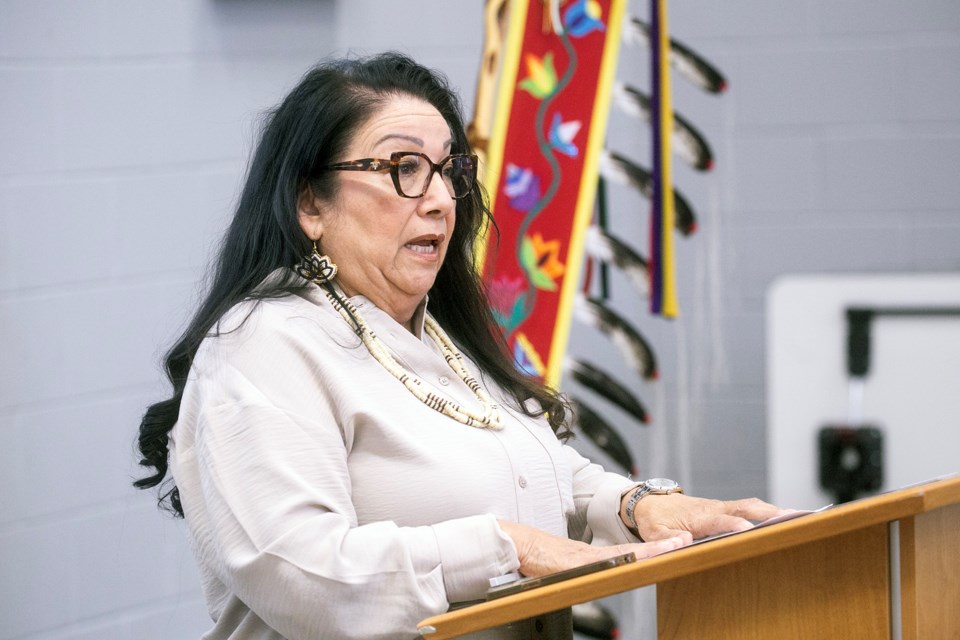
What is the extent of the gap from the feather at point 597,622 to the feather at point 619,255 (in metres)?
0.69

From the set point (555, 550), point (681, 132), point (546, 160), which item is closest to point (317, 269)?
point (555, 550)

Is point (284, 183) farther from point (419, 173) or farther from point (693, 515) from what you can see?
point (693, 515)

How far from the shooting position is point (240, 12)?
2.36 meters

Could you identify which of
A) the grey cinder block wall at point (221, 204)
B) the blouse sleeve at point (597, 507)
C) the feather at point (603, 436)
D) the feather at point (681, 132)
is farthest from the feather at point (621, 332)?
the blouse sleeve at point (597, 507)

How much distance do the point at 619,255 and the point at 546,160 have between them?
0.27 metres

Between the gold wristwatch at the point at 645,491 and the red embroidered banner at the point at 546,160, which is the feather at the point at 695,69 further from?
the gold wristwatch at the point at 645,491

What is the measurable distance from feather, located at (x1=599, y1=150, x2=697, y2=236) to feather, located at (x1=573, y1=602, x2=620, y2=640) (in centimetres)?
85

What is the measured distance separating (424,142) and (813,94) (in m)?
1.60

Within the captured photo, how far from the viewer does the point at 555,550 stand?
3.53 ft

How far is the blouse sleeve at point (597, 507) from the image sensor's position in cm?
137

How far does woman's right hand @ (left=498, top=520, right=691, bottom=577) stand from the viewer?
3.34 ft

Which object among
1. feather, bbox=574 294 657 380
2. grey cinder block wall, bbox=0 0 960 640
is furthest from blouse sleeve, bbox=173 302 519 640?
feather, bbox=574 294 657 380

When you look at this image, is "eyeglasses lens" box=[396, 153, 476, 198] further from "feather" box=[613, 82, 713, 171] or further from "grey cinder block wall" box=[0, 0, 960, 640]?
"feather" box=[613, 82, 713, 171]

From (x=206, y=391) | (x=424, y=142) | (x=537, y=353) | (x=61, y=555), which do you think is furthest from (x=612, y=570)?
(x=537, y=353)
